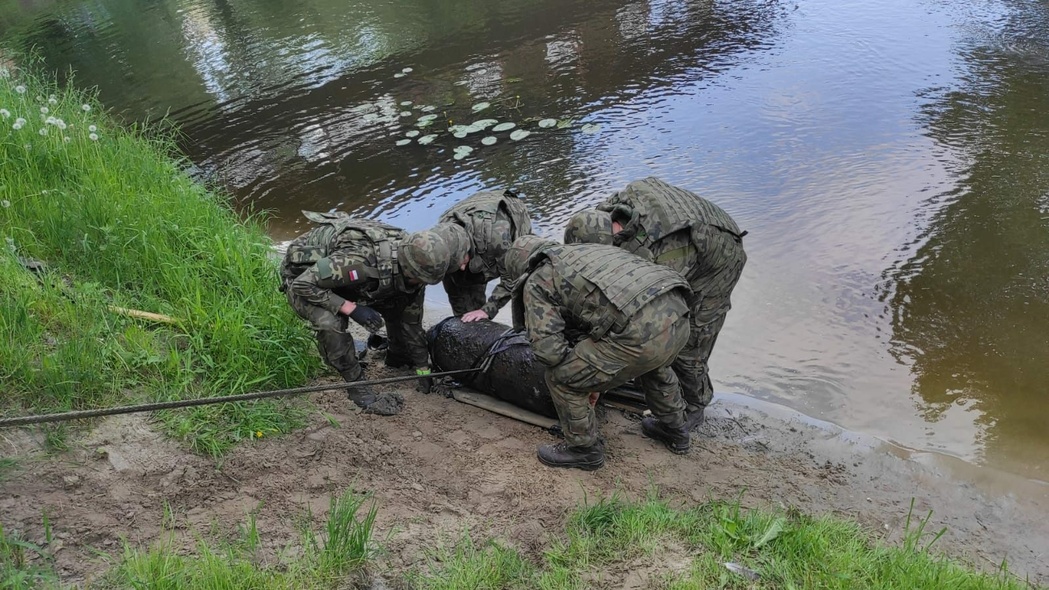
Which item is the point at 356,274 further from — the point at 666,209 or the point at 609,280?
the point at 666,209

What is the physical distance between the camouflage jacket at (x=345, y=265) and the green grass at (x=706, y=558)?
1944 millimetres

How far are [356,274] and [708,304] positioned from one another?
2.22 metres

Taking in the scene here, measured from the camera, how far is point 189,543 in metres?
3.10

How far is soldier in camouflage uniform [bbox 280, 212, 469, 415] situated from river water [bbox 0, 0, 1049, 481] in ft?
7.66

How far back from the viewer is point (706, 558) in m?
3.05

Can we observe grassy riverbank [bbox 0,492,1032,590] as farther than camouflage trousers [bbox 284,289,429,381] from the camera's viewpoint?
No

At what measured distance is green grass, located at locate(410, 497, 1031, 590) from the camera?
2.94 meters

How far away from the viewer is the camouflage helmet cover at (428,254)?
4.39 m

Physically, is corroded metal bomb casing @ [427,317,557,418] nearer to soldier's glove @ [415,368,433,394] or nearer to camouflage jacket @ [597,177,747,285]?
soldier's glove @ [415,368,433,394]

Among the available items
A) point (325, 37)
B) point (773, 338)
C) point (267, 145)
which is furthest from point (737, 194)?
point (325, 37)

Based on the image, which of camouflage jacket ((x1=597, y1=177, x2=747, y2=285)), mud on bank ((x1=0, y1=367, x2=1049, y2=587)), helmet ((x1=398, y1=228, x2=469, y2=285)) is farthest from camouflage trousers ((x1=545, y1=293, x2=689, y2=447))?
Result: helmet ((x1=398, y1=228, x2=469, y2=285))

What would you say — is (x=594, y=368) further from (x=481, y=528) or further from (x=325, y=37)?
(x=325, y=37)

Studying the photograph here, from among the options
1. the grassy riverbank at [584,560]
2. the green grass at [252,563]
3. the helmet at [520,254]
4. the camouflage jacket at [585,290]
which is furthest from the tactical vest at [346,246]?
the green grass at [252,563]

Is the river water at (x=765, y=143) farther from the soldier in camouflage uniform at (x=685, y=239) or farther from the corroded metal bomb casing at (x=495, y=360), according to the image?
the corroded metal bomb casing at (x=495, y=360)
